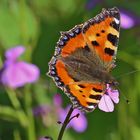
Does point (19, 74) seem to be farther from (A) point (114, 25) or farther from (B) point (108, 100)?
(B) point (108, 100)

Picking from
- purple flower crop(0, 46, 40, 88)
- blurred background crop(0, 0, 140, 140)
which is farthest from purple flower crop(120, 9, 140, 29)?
purple flower crop(0, 46, 40, 88)

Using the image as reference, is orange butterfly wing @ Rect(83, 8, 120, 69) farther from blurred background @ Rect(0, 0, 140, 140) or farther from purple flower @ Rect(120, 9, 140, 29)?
purple flower @ Rect(120, 9, 140, 29)

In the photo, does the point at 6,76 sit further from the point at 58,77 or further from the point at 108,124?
the point at 58,77

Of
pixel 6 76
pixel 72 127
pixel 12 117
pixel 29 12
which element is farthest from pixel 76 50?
pixel 29 12

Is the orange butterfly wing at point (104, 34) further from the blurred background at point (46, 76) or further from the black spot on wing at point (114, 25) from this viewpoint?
the blurred background at point (46, 76)

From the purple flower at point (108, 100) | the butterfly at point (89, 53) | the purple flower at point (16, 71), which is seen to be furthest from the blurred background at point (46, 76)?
the purple flower at point (108, 100)
